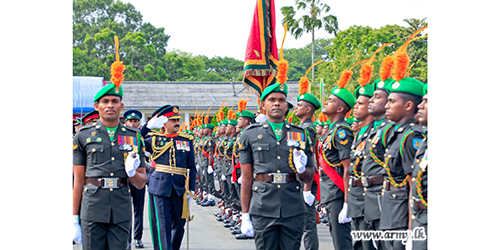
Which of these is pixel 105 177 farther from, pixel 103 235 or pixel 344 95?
pixel 344 95

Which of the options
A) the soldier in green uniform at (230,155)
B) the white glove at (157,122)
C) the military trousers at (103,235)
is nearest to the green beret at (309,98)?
the white glove at (157,122)

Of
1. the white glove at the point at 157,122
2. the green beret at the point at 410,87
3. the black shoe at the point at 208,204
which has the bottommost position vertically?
the black shoe at the point at 208,204

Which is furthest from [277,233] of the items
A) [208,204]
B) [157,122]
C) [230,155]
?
[208,204]

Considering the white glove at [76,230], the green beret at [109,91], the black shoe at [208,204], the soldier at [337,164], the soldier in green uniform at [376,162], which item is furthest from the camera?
the black shoe at [208,204]

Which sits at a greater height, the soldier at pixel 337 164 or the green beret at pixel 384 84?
the green beret at pixel 384 84

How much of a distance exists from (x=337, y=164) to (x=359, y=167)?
1.04m

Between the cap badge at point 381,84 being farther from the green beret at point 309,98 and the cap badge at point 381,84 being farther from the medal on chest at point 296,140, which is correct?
the green beret at point 309,98

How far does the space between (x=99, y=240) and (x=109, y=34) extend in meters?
46.3

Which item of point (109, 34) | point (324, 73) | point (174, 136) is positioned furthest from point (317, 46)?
point (174, 136)

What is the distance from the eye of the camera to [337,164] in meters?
7.04

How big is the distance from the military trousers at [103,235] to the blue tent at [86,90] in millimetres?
10658

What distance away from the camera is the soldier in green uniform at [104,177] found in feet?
18.5

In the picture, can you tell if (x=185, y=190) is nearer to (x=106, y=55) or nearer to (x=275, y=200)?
(x=275, y=200)

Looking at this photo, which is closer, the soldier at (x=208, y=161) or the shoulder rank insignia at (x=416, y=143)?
the shoulder rank insignia at (x=416, y=143)
